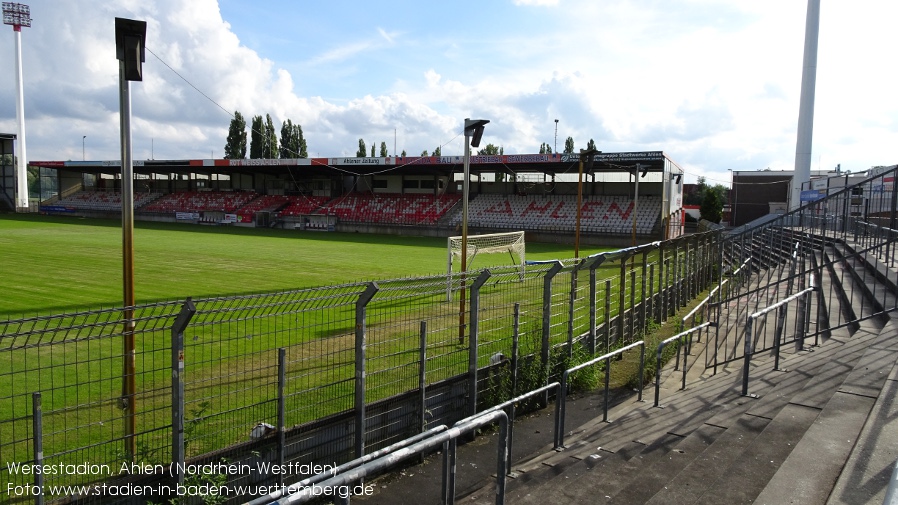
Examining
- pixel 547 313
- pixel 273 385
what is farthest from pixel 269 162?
pixel 547 313

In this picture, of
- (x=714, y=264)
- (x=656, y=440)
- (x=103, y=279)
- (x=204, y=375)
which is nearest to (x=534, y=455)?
(x=656, y=440)

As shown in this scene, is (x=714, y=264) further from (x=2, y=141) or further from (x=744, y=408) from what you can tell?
(x=2, y=141)

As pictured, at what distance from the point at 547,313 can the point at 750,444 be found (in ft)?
10.0

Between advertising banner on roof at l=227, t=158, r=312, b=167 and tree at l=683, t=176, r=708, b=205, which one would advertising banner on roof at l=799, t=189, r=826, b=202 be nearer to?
advertising banner on roof at l=227, t=158, r=312, b=167

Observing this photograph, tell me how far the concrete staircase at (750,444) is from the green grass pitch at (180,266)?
11340 mm

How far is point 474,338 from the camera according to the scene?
6984 mm

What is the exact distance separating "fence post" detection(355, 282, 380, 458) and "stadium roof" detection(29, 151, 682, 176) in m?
34.4

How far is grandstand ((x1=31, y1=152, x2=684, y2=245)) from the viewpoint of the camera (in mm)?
45812

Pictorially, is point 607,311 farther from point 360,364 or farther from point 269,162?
point 269,162

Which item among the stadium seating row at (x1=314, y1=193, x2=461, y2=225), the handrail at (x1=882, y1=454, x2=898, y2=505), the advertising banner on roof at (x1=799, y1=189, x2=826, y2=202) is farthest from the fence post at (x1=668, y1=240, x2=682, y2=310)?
the stadium seating row at (x1=314, y1=193, x2=461, y2=225)

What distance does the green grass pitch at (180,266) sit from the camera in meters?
15.2

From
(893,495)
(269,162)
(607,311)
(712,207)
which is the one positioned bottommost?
(607,311)

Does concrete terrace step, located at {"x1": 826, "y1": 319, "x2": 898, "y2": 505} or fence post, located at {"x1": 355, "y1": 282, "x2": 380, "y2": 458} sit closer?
concrete terrace step, located at {"x1": 826, "y1": 319, "x2": 898, "y2": 505}

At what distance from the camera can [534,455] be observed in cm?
645
